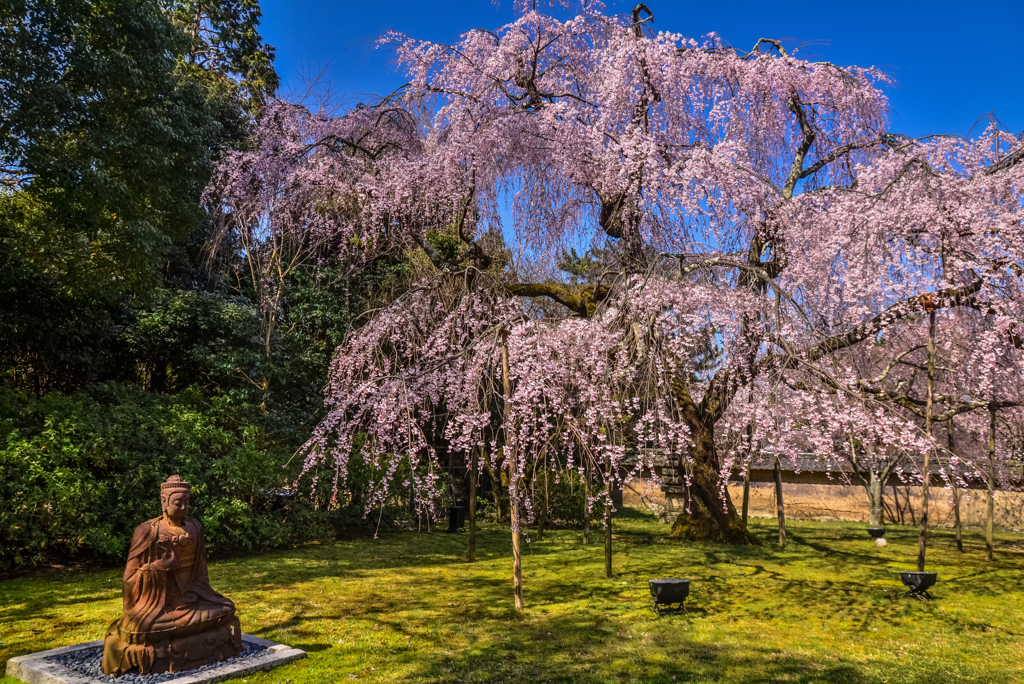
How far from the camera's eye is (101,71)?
34.9ft

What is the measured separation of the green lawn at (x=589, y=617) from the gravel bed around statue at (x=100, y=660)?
1.45 feet

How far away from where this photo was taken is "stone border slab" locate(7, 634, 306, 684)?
17.3ft

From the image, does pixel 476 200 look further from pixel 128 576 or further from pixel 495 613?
pixel 128 576

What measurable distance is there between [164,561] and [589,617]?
14.1ft

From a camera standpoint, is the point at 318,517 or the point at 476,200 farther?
the point at 318,517

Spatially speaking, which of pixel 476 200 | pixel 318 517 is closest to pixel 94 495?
pixel 318 517

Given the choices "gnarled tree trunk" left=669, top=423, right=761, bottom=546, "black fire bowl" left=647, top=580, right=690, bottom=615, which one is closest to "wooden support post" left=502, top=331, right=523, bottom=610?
"black fire bowl" left=647, top=580, right=690, bottom=615

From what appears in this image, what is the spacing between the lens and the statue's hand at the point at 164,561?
18.6ft

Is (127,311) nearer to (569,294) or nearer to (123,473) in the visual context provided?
(123,473)

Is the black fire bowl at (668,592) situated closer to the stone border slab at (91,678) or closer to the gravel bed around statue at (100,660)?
the stone border slab at (91,678)

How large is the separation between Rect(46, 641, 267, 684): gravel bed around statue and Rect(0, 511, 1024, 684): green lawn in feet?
1.45

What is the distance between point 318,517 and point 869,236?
10019mm

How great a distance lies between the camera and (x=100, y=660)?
576 cm

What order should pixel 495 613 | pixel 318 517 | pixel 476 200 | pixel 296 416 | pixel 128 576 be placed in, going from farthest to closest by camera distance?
pixel 296 416 → pixel 318 517 → pixel 476 200 → pixel 495 613 → pixel 128 576
